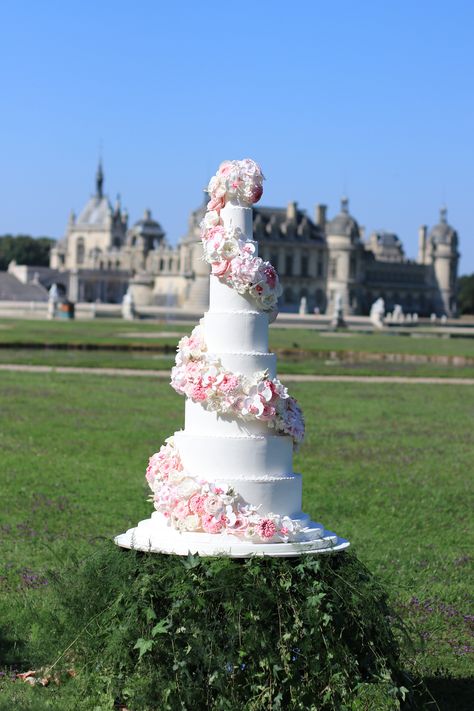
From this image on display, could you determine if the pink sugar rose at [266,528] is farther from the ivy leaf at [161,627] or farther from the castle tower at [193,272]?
the castle tower at [193,272]

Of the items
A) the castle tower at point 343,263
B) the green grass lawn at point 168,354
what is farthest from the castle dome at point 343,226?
the green grass lawn at point 168,354

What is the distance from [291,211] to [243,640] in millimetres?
119783

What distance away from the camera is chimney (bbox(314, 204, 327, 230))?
5108 inches

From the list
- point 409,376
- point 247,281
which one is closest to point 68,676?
point 247,281

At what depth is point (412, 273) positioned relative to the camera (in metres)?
137

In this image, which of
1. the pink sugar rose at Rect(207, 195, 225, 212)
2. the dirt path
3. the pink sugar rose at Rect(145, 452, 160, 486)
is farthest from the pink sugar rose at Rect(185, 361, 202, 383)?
the dirt path

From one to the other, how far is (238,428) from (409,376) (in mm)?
23865

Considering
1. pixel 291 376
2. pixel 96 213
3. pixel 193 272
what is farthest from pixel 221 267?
pixel 96 213

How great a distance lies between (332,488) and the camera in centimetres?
1282

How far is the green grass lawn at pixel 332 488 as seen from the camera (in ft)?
27.3

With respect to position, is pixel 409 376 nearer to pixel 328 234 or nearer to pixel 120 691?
pixel 120 691

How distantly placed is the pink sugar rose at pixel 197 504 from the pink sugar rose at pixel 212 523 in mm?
39

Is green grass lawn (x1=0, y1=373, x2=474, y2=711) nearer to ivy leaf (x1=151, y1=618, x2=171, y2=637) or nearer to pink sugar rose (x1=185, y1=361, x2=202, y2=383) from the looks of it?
ivy leaf (x1=151, y1=618, x2=171, y2=637)

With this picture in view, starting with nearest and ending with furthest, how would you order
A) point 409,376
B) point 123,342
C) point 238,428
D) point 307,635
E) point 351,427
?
point 307,635, point 238,428, point 351,427, point 409,376, point 123,342
